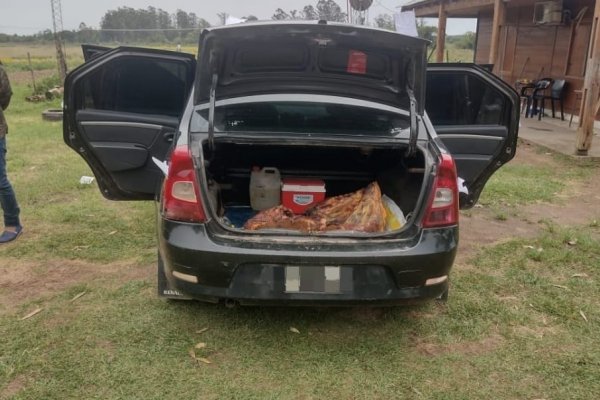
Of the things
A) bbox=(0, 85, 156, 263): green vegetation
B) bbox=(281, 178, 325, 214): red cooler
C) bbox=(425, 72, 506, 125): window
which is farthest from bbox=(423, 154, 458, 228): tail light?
bbox=(0, 85, 156, 263): green vegetation

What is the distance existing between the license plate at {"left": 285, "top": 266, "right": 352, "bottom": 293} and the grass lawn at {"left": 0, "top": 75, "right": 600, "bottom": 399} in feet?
1.35

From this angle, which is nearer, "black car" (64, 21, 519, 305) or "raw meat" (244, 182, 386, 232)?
"black car" (64, 21, 519, 305)

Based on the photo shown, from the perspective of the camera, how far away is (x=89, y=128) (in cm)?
362

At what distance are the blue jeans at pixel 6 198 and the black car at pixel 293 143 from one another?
0.92m

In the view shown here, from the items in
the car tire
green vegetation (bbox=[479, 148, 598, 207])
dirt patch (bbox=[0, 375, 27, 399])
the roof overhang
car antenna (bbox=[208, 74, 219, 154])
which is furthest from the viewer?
the roof overhang

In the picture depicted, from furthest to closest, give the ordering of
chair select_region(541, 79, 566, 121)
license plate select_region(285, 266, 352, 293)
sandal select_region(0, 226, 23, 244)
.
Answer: chair select_region(541, 79, 566, 121) → sandal select_region(0, 226, 23, 244) → license plate select_region(285, 266, 352, 293)

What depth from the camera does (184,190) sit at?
256 cm

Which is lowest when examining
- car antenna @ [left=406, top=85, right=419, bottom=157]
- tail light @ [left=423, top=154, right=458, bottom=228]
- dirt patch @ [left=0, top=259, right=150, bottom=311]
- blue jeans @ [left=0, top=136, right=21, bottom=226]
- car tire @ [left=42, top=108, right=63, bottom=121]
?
dirt patch @ [left=0, top=259, right=150, bottom=311]

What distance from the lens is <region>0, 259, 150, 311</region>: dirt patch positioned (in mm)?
3402

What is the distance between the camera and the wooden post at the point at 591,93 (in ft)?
23.9

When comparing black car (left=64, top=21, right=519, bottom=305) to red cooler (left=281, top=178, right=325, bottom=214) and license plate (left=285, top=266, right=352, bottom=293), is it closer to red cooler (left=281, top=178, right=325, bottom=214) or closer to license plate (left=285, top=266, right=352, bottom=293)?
license plate (left=285, top=266, right=352, bottom=293)

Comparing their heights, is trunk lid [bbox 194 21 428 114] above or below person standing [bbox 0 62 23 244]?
above

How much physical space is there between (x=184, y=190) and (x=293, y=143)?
599 millimetres

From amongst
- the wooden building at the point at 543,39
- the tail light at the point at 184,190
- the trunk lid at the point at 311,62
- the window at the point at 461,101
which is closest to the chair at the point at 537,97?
the wooden building at the point at 543,39
